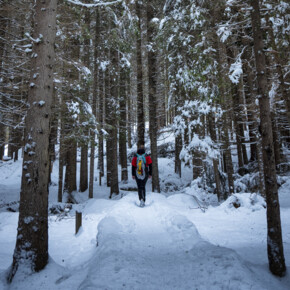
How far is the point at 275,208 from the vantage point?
373 centimetres

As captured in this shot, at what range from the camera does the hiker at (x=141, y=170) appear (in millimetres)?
8820

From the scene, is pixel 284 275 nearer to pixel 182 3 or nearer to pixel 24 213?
pixel 24 213

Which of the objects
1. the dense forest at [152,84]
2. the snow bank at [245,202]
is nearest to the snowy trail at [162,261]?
the dense forest at [152,84]

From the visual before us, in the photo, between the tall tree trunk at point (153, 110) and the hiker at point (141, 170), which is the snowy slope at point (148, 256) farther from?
the tall tree trunk at point (153, 110)

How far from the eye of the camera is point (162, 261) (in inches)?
162

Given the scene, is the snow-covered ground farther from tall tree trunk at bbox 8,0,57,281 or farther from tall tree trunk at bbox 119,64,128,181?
tall tree trunk at bbox 119,64,128,181

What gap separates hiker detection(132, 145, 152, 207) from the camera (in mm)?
8820

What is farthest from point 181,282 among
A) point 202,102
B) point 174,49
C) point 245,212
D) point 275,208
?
point 174,49

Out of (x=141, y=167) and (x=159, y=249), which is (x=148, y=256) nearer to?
(x=159, y=249)

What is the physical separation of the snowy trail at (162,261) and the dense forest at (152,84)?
0.96 metres

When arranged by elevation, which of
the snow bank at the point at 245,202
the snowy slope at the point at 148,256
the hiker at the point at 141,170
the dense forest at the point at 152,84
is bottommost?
the snowy slope at the point at 148,256

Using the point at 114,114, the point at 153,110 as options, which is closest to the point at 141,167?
the point at 153,110

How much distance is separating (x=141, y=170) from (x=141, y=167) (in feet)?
0.42

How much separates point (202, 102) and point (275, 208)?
670 cm
